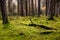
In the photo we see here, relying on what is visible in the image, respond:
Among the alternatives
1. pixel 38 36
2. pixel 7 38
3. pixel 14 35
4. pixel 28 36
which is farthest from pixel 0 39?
pixel 38 36

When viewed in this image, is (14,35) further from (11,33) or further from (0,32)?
(0,32)

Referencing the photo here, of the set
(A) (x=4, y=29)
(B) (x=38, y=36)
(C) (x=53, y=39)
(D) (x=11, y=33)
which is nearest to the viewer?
(C) (x=53, y=39)

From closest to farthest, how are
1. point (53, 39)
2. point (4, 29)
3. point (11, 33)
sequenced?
point (53, 39) < point (11, 33) < point (4, 29)

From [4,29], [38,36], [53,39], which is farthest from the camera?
[4,29]

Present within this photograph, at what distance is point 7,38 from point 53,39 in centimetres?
300

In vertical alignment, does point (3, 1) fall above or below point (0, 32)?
above

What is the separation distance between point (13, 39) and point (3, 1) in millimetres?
4276

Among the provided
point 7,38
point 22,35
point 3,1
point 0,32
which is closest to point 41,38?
point 22,35

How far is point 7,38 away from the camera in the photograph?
9539 mm

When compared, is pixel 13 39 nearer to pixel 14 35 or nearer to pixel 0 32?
pixel 14 35

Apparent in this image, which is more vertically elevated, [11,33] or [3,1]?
[3,1]

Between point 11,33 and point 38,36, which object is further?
point 11,33

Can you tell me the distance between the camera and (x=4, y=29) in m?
11.7

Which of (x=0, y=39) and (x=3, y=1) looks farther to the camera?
(x=3, y=1)
